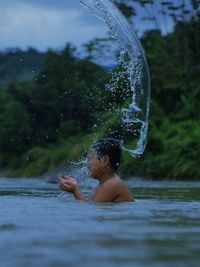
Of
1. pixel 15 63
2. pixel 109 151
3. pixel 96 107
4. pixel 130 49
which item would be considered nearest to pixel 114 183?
pixel 109 151

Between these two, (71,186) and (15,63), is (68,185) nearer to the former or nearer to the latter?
(71,186)

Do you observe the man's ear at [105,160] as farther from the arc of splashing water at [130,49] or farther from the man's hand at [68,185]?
the arc of splashing water at [130,49]

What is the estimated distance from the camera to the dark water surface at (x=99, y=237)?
4.64 meters

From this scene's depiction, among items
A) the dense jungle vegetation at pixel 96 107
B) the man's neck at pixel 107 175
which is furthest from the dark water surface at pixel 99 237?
the dense jungle vegetation at pixel 96 107

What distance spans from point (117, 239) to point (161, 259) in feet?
3.05

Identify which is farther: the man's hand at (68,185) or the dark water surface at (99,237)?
the man's hand at (68,185)

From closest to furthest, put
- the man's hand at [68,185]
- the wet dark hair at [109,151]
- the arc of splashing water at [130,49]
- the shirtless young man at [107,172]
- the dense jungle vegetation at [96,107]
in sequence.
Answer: the man's hand at [68,185]
the shirtless young man at [107,172]
the wet dark hair at [109,151]
the arc of splashing water at [130,49]
the dense jungle vegetation at [96,107]

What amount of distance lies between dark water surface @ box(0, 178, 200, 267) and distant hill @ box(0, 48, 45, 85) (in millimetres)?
48410

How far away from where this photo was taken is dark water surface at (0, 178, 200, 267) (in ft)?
15.2

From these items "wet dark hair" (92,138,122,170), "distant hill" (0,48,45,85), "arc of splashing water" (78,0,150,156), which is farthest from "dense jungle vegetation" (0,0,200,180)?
"wet dark hair" (92,138,122,170)

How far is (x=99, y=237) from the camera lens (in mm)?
5652

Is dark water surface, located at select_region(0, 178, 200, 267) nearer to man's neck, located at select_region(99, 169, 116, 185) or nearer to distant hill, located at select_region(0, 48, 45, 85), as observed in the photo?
man's neck, located at select_region(99, 169, 116, 185)

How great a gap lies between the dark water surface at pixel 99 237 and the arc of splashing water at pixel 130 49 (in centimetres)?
536

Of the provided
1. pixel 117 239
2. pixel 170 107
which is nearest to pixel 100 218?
pixel 117 239
